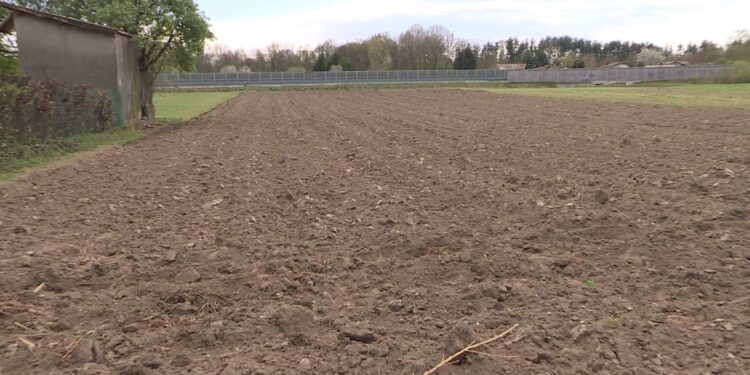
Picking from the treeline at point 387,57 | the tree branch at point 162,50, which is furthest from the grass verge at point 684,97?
the treeline at point 387,57

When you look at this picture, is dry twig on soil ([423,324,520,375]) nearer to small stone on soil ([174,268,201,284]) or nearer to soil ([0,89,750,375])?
soil ([0,89,750,375])

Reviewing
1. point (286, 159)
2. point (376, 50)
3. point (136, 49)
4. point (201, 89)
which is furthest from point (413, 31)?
point (286, 159)

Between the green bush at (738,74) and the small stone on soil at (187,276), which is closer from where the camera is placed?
the small stone on soil at (187,276)

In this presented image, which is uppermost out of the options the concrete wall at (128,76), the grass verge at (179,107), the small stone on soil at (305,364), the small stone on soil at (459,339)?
the concrete wall at (128,76)

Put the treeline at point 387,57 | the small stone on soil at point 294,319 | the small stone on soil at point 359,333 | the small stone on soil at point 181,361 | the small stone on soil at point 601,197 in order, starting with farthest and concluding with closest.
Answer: the treeline at point 387,57 < the small stone on soil at point 601,197 < the small stone on soil at point 294,319 < the small stone on soil at point 359,333 < the small stone on soil at point 181,361

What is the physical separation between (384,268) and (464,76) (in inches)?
3465

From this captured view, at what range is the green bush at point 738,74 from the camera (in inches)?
2085

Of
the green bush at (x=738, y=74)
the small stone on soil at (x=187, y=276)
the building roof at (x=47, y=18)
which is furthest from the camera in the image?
the green bush at (x=738, y=74)

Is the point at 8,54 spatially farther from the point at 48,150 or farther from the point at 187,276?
the point at 187,276

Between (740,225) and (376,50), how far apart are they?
11195 centimetres

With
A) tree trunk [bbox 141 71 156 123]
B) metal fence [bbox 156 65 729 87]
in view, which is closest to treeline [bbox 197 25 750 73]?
metal fence [bbox 156 65 729 87]

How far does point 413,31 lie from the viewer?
117 meters

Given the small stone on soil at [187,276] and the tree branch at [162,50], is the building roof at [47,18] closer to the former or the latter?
the tree branch at [162,50]

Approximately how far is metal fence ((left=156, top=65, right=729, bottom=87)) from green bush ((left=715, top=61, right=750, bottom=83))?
52.4 feet
